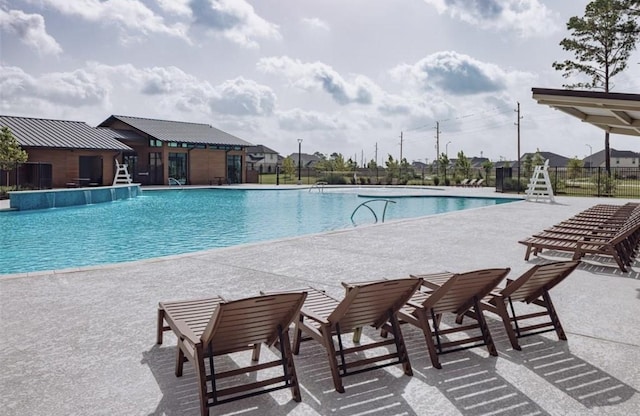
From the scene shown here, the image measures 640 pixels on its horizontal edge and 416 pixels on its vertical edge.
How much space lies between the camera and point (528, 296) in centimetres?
451

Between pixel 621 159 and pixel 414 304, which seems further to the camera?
pixel 621 159

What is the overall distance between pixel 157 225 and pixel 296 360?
12.6 m

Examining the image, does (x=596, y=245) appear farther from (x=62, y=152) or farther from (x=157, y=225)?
(x=62, y=152)

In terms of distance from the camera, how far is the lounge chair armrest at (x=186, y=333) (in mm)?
3162

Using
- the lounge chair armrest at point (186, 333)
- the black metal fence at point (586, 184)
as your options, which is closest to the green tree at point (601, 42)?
the black metal fence at point (586, 184)

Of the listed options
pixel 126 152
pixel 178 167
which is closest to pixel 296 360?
pixel 126 152

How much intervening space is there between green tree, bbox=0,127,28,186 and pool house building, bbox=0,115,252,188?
2759 millimetres

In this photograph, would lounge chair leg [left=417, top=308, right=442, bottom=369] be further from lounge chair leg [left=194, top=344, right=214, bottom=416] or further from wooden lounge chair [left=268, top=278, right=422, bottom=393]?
lounge chair leg [left=194, top=344, right=214, bottom=416]

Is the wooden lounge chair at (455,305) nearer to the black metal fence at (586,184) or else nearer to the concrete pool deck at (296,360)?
the concrete pool deck at (296,360)

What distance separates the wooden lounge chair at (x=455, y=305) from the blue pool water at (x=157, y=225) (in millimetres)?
7945

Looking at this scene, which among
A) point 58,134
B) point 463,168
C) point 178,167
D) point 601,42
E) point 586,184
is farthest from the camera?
point 463,168

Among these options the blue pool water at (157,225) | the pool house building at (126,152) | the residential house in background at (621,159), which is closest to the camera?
the blue pool water at (157,225)

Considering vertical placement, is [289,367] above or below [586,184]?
below

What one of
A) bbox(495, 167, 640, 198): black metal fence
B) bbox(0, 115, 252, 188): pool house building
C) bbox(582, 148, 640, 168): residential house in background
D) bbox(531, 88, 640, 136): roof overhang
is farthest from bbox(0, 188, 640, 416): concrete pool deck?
bbox(582, 148, 640, 168): residential house in background
